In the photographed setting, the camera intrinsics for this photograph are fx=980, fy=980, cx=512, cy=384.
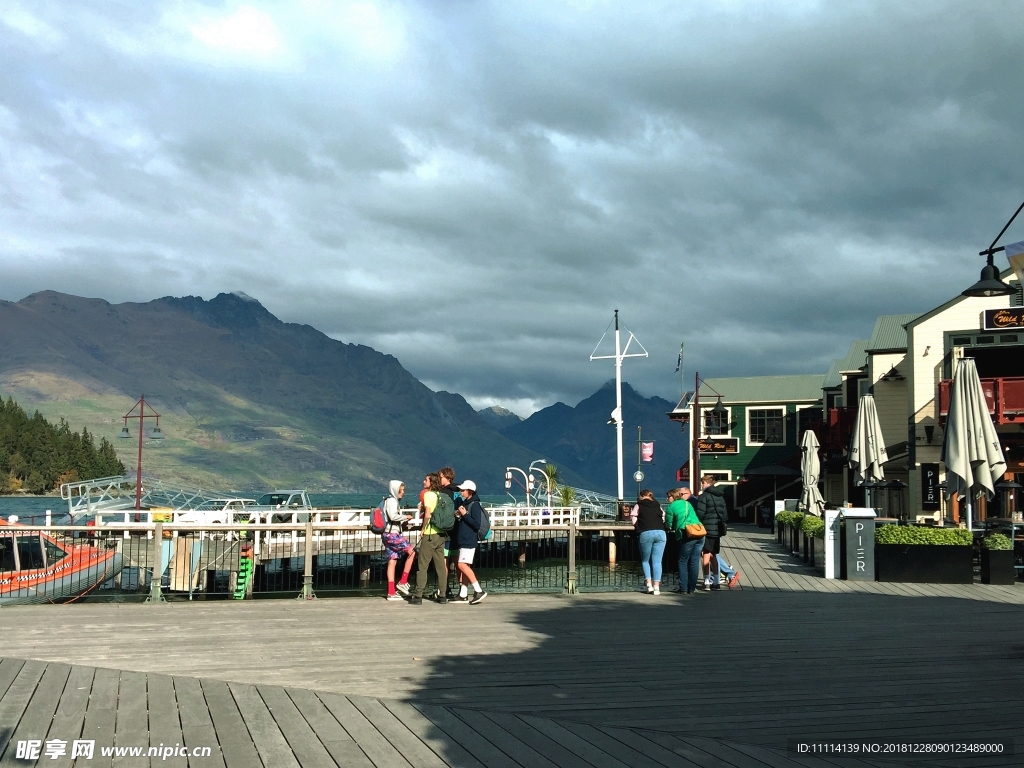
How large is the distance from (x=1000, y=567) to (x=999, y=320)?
15.8m

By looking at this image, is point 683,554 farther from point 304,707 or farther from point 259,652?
point 304,707

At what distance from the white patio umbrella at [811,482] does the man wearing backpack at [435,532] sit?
15.2 m

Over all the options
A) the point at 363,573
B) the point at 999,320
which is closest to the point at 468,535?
the point at 363,573

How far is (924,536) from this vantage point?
1762cm

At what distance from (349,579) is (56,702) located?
Result: 3314 cm

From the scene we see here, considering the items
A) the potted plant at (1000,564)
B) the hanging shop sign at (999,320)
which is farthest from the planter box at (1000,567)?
the hanging shop sign at (999,320)

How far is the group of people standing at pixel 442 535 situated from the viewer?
14195mm

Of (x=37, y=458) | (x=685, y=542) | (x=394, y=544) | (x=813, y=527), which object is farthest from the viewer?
(x=37, y=458)

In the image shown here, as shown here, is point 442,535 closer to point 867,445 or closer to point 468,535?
point 468,535

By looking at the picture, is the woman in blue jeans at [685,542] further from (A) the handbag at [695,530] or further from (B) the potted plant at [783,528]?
(B) the potted plant at [783,528]

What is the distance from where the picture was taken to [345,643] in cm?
1045

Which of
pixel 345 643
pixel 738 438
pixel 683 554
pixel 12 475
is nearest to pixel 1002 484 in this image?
pixel 683 554

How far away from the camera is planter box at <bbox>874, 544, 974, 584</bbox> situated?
683 inches

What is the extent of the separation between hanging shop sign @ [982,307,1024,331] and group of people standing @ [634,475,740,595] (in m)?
18.0
